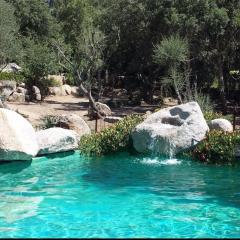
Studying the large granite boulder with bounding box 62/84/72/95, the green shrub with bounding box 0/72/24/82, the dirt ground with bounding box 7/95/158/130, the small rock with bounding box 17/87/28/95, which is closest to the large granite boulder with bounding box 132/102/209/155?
the dirt ground with bounding box 7/95/158/130

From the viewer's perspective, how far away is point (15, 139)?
577 inches

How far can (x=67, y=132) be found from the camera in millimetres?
16906

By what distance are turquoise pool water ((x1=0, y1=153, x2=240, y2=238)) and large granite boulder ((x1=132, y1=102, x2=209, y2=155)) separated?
49cm

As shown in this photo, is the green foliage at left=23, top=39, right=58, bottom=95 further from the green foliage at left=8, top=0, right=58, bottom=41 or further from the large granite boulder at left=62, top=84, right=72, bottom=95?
the green foliage at left=8, top=0, right=58, bottom=41

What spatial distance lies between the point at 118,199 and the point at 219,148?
5.20 metres

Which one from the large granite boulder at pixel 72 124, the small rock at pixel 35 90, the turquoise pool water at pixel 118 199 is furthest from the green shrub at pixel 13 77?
the turquoise pool water at pixel 118 199

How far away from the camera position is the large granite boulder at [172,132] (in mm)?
16094

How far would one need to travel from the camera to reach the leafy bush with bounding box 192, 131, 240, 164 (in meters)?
15.4

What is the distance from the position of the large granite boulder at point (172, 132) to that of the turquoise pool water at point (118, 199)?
1.62 ft

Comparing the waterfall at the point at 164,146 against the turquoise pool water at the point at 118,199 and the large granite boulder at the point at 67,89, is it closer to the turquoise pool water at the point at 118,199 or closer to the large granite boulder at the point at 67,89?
the turquoise pool water at the point at 118,199

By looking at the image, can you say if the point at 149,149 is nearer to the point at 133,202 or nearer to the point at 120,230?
the point at 133,202

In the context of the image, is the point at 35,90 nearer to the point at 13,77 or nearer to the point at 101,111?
the point at 13,77

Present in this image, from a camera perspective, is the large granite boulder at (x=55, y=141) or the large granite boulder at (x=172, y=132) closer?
the large granite boulder at (x=172, y=132)

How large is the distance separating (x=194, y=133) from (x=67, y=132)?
167 inches
